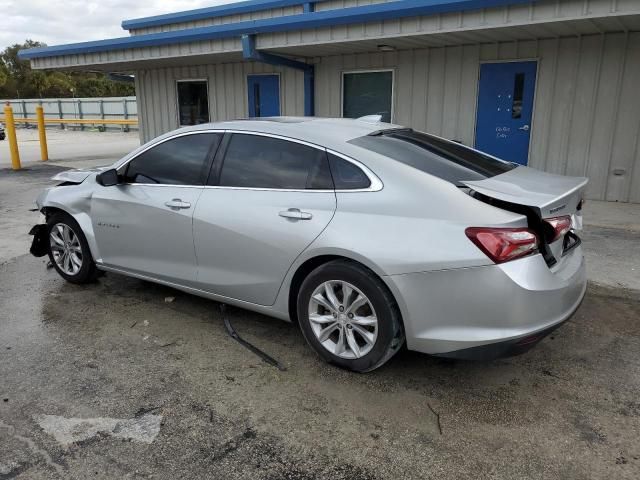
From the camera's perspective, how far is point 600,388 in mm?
3328

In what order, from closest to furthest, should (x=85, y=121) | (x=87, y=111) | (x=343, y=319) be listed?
(x=343, y=319) < (x=85, y=121) < (x=87, y=111)

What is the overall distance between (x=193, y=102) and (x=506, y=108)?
310 inches

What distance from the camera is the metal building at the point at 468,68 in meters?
7.55

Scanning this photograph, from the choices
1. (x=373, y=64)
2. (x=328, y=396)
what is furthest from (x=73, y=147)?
(x=328, y=396)

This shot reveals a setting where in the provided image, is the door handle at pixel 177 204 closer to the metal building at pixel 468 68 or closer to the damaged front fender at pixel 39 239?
the damaged front fender at pixel 39 239

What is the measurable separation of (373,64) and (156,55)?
15.1 ft

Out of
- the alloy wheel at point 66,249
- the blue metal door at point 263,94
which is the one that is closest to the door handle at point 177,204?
the alloy wheel at point 66,249

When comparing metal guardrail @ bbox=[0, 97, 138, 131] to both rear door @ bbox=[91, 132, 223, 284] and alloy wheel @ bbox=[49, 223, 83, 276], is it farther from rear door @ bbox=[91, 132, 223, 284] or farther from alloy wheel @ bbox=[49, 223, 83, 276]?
rear door @ bbox=[91, 132, 223, 284]

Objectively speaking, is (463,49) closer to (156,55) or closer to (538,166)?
(538,166)

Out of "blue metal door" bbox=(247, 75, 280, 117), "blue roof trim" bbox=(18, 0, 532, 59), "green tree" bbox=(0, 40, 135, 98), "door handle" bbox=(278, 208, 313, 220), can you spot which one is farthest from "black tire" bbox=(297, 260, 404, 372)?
"green tree" bbox=(0, 40, 135, 98)

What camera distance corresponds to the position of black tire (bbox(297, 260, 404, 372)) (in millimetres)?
3172

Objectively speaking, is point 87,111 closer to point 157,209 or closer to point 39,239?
point 39,239

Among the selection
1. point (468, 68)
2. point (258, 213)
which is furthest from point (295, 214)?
point (468, 68)

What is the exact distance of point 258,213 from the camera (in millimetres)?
3680
